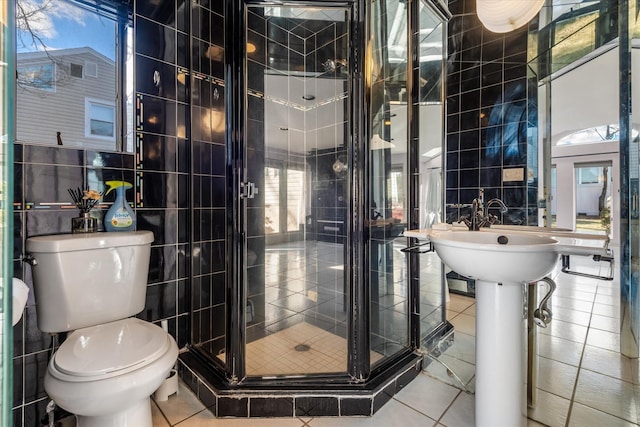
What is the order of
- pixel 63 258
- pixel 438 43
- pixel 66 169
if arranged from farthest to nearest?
pixel 438 43
pixel 66 169
pixel 63 258

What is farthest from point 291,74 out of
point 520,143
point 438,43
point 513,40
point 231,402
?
point 231,402

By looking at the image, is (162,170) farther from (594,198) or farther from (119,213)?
(594,198)

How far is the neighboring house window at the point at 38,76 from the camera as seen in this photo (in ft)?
4.25

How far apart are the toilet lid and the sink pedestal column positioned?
1.35 meters

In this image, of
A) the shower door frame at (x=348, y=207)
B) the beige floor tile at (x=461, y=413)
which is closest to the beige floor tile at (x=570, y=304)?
the beige floor tile at (x=461, y=413)

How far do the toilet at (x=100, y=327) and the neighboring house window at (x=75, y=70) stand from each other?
2.72 feet

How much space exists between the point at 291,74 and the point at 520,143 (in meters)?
1.76

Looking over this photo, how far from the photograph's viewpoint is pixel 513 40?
146 cm

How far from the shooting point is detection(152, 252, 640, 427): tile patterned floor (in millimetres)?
1247

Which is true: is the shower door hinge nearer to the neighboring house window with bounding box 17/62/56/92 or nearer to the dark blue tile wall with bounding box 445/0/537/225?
the neighboring house window with bounding box 17/62/56/92

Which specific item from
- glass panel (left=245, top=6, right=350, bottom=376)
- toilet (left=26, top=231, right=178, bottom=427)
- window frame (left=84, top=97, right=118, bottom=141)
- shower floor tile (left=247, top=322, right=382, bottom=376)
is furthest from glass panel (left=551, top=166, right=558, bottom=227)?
window frame (left=84, top=97, right=118, bottom=141)

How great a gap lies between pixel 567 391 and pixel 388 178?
1.38 metres

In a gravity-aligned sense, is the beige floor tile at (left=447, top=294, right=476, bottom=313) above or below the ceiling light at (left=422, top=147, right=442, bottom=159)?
below

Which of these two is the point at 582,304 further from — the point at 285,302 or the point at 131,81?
the point at 131,81
